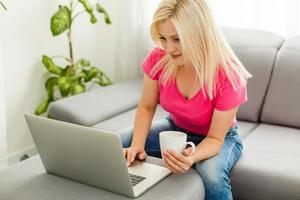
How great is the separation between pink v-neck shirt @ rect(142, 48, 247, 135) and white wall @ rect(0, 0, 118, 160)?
A: 108 cm

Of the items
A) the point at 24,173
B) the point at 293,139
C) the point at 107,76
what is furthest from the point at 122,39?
the point at 24,173

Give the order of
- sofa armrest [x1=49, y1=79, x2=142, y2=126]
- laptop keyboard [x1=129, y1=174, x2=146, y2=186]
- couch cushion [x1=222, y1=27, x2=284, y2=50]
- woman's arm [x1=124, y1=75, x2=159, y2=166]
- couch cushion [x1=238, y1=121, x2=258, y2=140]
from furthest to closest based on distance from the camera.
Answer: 1. couch cushion [x1=222, y1=27, x2=284, y2=50]
2. sofa armrest [x1=49, y1=79, x2=142, y2=126]
3. couch cushion [x1=238, y1=121, x2=258, y2=140]
4. woman's arm [x1=124, y1=75, x2=159, y2=166]
5. laptop keyboard [x1=129, y1=174, x2=146, y2=186]

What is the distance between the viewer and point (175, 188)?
1.49 metres

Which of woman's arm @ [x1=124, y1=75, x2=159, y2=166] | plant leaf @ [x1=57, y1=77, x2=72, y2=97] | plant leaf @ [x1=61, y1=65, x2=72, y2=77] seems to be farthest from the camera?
plant leaf @ [x1=61, y1=65, x2=72, y2=77]

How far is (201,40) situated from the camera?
1620mm

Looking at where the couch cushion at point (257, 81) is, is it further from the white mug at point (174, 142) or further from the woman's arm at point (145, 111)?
the white mug at point (174, 142)

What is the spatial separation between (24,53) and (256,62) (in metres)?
1.32

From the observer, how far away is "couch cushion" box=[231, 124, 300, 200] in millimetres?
1727

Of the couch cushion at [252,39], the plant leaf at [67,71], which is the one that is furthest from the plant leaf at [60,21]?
the couch cushion at [252,39]

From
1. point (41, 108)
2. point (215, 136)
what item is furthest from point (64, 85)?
point (215, 136)

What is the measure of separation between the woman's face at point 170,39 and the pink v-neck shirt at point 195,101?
0.16 m

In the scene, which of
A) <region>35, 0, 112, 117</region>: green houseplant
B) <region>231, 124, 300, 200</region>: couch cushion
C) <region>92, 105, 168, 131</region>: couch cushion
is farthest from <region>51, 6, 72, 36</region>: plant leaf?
<region>231, 124, 300, 200</region>: couch cushion

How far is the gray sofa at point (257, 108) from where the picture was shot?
1.84 m

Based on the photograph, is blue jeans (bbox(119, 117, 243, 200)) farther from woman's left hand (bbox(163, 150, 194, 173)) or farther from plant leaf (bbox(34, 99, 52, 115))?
plant leaf (bbox(34, 99, 52, 115))
